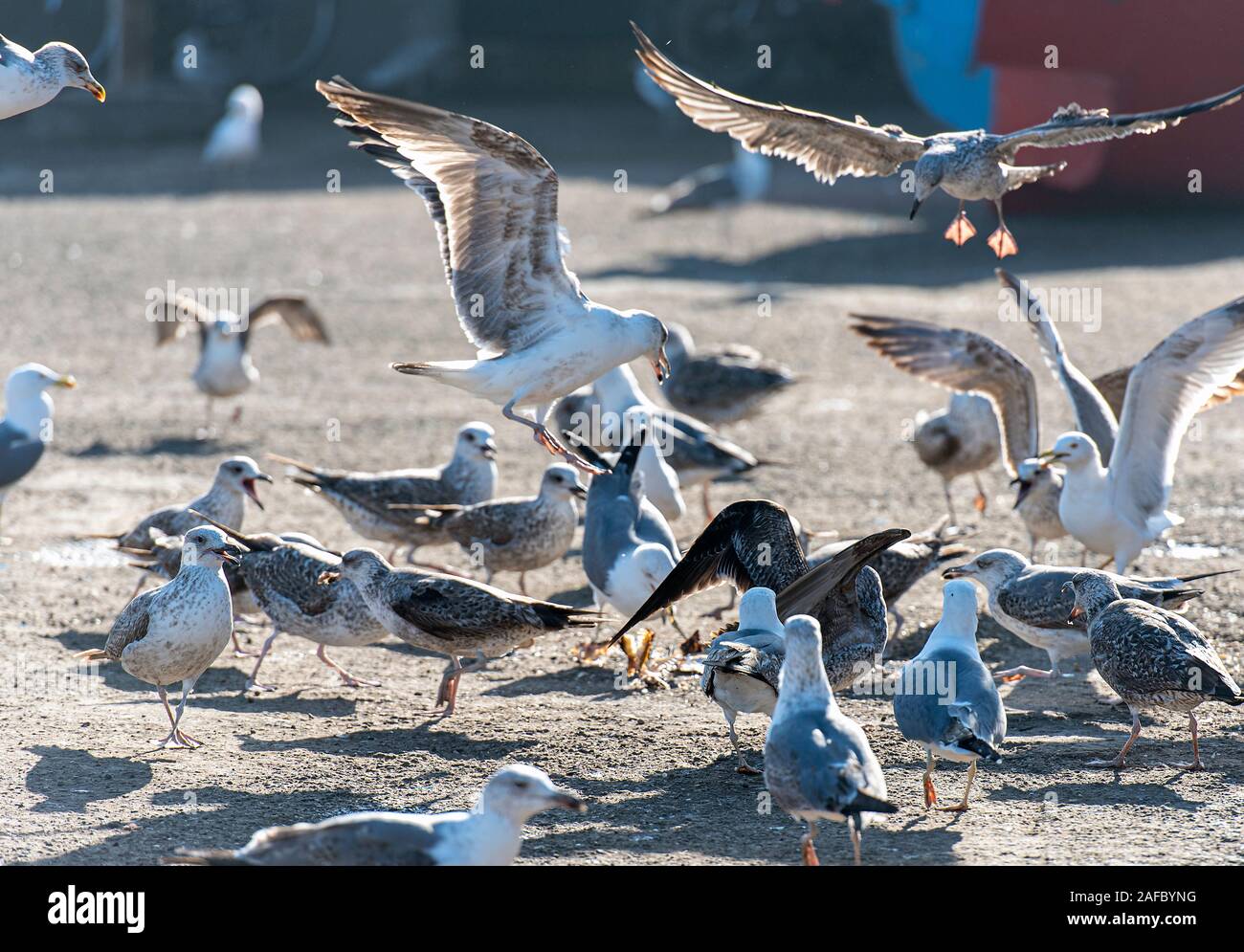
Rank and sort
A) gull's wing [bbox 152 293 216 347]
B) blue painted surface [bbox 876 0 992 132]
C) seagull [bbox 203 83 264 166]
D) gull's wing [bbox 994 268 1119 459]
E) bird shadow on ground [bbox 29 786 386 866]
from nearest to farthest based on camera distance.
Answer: bird shadow on ground [bbox 29 786 386 866]
gull's wing [bbox 994 268 1119 459]
gull's wing [bbox 152 293 216 347]
blue painted surface [bbox 876 0 992 132]
seagull [bbox 203 83 264 166]

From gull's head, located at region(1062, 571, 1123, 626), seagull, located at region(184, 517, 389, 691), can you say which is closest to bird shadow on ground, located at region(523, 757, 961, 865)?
gull's head, located at region(1062, 571, 1123, 626)

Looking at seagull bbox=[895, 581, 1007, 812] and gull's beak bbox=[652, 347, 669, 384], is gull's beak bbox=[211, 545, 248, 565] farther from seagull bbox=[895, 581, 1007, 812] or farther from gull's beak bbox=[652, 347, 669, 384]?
seagull bbox=[895, 581, 1007, 812]

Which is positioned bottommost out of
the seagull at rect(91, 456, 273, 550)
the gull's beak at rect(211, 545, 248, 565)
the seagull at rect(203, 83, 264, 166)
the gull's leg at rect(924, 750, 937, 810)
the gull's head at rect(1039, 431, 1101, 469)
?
the gull's leg at rect(924, 750, 937, 810)

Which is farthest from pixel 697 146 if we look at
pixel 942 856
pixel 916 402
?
pixel 942 856

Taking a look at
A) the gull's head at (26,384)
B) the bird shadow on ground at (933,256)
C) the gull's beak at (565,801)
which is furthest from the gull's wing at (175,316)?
the gull's beak at (565,801)

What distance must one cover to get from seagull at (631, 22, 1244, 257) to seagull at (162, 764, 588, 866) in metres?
3.39

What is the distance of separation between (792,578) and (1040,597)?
1124mm

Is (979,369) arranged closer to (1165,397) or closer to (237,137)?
(1165,397)

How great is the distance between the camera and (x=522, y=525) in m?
8.02

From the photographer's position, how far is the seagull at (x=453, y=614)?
6668 millimetres

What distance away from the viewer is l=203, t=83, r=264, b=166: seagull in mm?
23859

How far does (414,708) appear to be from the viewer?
22.6 ft

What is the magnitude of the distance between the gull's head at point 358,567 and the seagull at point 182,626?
525mm

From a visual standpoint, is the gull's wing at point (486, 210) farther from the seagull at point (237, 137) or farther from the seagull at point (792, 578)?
the seagull at point (237, 137)
